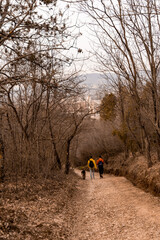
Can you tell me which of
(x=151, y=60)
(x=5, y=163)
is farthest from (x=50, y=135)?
(x=151, y=60)

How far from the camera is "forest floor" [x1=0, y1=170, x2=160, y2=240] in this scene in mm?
7176

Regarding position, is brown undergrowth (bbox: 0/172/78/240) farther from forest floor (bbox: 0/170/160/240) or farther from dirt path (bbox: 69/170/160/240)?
dirt path (bbox: 69/170/160/240)

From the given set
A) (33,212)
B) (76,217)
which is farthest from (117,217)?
(33,212)

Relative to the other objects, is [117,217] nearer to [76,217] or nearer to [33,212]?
[76,217]

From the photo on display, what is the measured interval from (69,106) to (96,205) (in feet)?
32.2

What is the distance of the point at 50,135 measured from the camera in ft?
63.1

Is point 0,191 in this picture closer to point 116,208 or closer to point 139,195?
point 116,208

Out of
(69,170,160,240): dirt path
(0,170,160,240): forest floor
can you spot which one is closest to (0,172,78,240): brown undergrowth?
(0,170,160,240): forest floor

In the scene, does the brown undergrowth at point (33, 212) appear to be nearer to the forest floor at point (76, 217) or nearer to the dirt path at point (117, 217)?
the forest floor at point (76, 217)

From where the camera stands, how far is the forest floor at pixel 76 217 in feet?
23.5

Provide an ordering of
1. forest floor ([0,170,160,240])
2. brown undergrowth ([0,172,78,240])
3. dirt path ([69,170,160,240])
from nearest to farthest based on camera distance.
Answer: brown undergrowth ([0,172,78,240])
forest floor ([0,170,160,240])
dirt path ([69,170,160,240])

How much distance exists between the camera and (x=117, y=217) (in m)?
9.45

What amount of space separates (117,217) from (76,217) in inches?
58.2

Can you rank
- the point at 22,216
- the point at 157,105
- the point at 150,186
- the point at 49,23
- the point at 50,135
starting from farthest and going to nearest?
1. the point at 50,135
2. the point at 150,186
3. the point at 157,105
4. the point at 22,216
5. the point at 49,23
